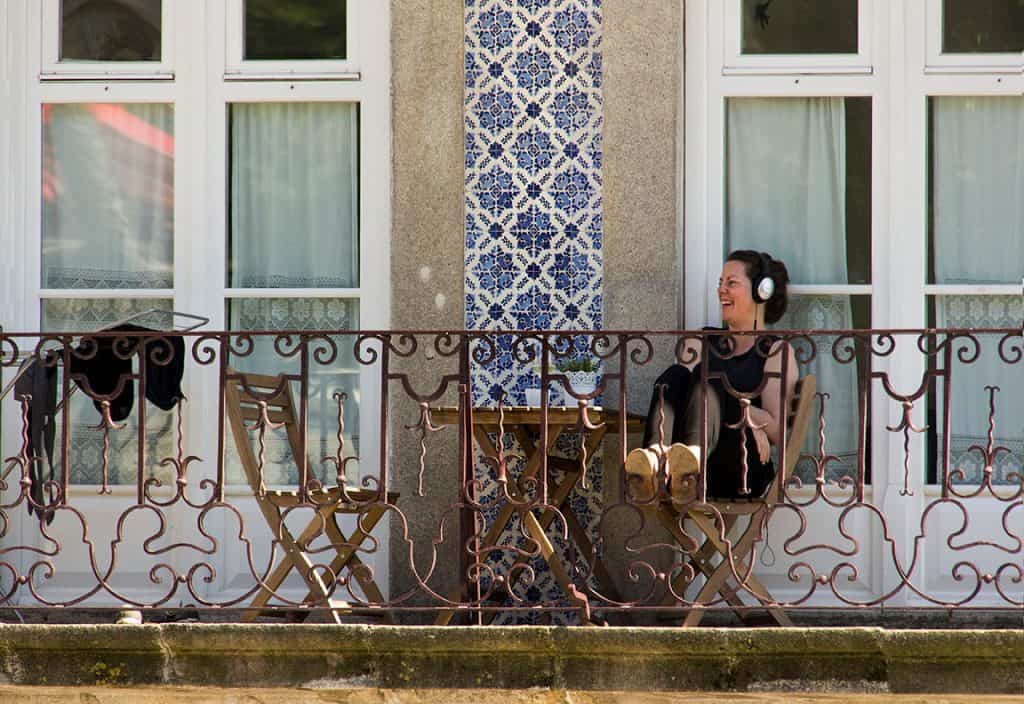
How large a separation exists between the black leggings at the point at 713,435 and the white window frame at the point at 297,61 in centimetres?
190

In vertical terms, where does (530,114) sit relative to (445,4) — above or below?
below

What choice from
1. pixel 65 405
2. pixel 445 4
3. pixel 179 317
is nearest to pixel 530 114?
pixel 445 4

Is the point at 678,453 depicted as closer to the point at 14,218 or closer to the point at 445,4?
the point at 445,4

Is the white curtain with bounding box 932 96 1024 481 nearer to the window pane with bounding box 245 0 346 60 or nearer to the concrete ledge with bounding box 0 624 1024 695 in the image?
→ the concrete ledge with bounding box 0 624 1024 695

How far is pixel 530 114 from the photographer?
6707 mm

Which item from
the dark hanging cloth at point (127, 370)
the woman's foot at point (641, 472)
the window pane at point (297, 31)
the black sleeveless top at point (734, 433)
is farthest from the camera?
the window pane at point (297, 31)

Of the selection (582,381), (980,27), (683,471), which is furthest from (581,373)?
(980,27)

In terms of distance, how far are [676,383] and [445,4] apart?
6.00 ft

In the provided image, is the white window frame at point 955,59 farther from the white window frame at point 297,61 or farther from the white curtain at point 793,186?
→ the white window frame at point 297,61

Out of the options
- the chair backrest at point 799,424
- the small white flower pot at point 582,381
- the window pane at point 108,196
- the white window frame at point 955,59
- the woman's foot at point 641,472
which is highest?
Answer: the white window frame at point 955,59

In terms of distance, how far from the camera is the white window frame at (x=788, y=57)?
22.4 feet

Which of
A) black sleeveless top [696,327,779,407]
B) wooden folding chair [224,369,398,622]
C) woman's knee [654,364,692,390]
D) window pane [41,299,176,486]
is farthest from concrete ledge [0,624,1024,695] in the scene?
window pane [41,299,176,486]

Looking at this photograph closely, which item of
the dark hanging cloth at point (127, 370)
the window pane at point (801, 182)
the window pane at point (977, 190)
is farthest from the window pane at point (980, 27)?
the dark hanging cloth at point (127, 370)

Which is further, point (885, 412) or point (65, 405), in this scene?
point (885, 412)
